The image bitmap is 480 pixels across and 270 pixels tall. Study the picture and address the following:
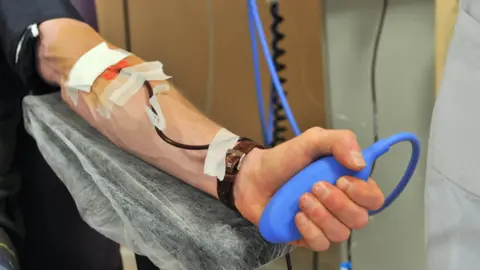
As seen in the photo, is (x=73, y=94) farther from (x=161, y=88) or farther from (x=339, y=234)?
(x=339, y=234)

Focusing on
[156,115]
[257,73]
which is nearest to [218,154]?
[156,115]

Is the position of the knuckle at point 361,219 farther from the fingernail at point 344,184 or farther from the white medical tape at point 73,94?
the white medical tape at point 73,94

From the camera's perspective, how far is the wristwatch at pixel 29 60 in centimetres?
92

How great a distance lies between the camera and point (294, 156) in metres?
0.54

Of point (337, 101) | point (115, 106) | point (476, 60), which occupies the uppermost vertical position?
point (476, 60)

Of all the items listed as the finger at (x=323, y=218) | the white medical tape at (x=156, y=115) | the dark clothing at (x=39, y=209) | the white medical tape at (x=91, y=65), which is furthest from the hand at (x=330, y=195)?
the dark clothing at (x=39, y=209)

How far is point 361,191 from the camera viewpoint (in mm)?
488

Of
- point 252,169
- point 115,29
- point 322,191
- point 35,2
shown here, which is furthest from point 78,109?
point 115,29

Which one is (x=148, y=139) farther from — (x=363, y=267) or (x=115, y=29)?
(x=115, y=29)

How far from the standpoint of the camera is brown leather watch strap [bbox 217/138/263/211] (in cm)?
62

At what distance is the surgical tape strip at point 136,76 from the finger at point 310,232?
364 mm

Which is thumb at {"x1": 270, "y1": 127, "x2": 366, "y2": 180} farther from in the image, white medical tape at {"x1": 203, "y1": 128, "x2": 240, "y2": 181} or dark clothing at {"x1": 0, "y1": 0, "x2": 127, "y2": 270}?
dark clothing at {"x1": 0, "y1": 0, "x2": 127, "y2": 270}

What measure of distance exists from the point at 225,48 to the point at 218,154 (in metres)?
0.66

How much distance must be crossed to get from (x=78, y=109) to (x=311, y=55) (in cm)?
50
